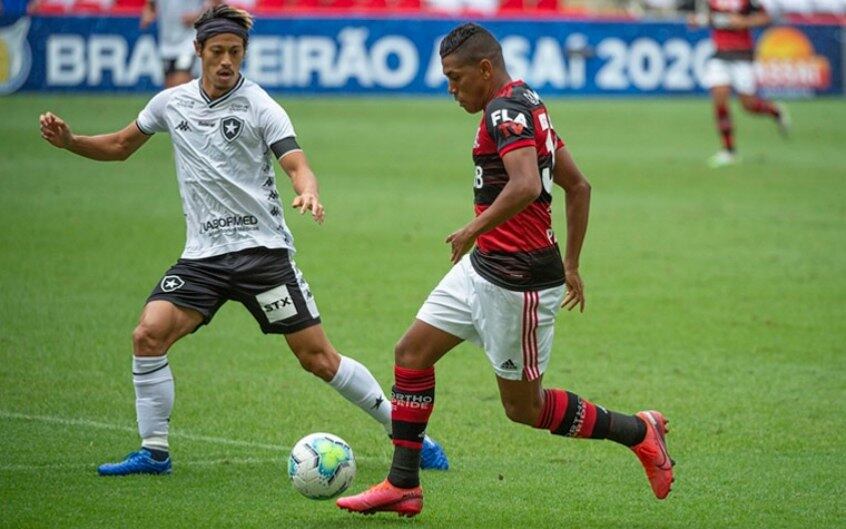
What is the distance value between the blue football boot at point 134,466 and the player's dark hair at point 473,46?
2.50 m

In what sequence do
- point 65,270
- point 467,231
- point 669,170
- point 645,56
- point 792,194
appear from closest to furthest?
Result: 1. point 467,231
2. point 65,270
3. point 792,194
4. point 669,170
5. point 645,56

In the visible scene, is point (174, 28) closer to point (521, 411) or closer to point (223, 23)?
point (223, 23)

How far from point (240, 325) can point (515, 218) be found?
202 inches

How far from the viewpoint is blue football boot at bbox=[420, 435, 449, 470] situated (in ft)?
24.5

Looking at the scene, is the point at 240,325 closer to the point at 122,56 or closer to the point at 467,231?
the point at 467,231

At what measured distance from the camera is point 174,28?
19.2 meters

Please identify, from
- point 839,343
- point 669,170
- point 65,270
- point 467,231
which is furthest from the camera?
point 669,170

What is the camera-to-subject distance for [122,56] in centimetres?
2792

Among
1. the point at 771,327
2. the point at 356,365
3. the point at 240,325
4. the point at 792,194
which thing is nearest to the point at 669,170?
the point at 792,194

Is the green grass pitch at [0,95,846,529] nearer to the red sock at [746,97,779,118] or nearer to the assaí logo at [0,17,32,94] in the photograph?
the red sock at [746,97,779,118]

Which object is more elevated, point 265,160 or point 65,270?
point 265,160

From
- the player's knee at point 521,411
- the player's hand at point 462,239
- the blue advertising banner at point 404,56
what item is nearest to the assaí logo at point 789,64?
the blue advertising banner at point 404,56

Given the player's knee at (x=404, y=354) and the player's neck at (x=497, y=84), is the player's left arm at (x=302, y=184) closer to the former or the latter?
the player's knee at (x=404, y=354)

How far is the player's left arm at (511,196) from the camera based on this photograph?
6.14 metres
